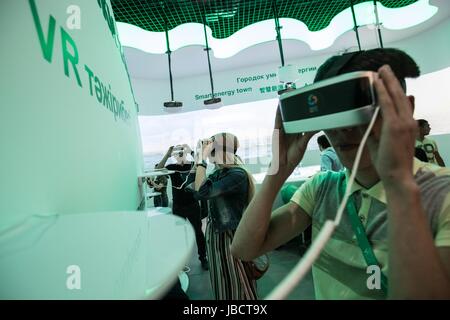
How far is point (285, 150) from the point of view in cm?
62

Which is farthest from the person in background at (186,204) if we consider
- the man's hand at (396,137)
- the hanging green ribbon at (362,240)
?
the man's hand at (396,137)

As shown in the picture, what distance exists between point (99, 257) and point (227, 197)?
1.37 metres

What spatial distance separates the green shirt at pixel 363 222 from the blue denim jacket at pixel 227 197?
989 millimetres

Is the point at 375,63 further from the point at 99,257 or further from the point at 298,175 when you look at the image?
the point at 298,175

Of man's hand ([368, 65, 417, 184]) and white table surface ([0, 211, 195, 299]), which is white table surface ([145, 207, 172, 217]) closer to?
white table surface ([0, 211, 195, 299])

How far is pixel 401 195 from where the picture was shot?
349 millimetres

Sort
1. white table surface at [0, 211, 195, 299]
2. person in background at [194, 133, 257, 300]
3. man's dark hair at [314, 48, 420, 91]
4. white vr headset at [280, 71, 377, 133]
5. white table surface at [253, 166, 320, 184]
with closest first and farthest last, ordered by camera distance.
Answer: white table surface at [0, 211, 195, 299], white vr headset at [280, 71, 377, 133], man's dark hair at [314, 48, 420, 91], person in background at [194, 133, 257, 300], white table surface at [253, 166, 320, 184]

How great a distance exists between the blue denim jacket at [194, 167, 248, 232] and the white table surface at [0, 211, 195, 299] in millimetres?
1211

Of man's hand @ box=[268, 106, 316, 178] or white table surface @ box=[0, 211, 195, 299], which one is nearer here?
white table surface @ box=[0, 211, 195, 299]

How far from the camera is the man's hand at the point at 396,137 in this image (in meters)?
0.35

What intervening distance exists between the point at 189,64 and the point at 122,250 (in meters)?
4.68

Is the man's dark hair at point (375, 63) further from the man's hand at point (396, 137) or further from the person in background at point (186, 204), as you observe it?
the person in background at point (186, 204)

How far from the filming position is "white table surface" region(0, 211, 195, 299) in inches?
10.8

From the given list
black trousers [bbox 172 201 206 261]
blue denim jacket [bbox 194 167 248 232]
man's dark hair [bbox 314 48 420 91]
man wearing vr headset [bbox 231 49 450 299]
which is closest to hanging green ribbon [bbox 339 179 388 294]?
man wearing vr headset [bbox 231 49 450 299]
